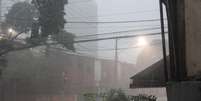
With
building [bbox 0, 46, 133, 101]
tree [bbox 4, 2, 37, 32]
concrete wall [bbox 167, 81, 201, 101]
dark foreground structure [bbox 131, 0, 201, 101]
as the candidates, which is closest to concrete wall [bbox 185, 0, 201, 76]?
dark foreground structure [bbox 131, 0, 201, 101]

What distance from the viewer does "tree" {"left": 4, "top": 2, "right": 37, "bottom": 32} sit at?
18.1 m

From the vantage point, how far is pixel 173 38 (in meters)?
2.84

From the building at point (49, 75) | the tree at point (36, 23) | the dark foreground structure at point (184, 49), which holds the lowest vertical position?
the building at point (49, 75)

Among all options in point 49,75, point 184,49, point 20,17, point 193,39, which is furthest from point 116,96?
point 49,75

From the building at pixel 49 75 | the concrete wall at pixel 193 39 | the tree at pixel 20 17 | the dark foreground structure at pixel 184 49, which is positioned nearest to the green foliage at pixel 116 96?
the building at pixel 49 75

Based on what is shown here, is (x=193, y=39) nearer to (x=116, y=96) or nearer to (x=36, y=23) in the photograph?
(x=116, y=96)

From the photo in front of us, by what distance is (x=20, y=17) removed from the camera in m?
18.3

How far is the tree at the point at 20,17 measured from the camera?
1806cm

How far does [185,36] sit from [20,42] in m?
16.9

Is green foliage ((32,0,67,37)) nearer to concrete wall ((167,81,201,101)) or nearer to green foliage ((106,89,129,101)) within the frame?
green foliage ((106,89,129,101))

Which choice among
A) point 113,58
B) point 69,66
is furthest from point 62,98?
point 113,58

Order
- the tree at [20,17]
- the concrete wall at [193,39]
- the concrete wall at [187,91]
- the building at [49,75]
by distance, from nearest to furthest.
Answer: the concrete wall at [187,91]
the concrete wall at [193,39]
the tree at [20,17]
the building at [49,75]

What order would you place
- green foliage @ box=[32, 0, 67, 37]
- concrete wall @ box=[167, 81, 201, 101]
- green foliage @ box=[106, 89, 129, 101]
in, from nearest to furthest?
concrete wall @ box=[167, 81, 201, 101] < green foliage @ box=[106, 89, 129, 101] < green foliage @ box=[32, 0, 67, 37]

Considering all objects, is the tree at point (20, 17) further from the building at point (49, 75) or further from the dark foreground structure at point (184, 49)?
the dark foreground structure at point (184, 49)
